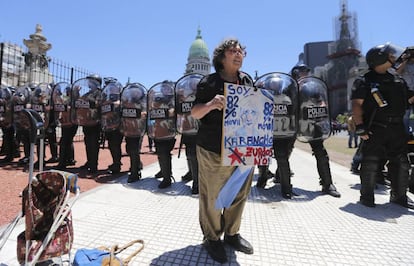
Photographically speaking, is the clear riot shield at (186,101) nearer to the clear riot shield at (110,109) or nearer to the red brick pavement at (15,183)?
the clear riot shield at (110,109)

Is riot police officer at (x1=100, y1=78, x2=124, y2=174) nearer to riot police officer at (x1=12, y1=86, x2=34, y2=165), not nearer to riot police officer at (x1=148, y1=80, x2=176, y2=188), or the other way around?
riot police officer at (x1=148, y1=80, x2=176, y2=188)

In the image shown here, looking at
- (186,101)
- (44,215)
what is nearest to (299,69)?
(186,101)

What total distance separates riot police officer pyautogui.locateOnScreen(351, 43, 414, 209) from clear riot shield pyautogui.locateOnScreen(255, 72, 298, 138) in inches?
34.1

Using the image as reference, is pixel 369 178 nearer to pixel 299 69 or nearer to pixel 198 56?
pixel 299 69

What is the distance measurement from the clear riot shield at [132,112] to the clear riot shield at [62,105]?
1648 millimetres

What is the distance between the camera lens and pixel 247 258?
7.14ft

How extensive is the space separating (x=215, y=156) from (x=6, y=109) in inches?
280

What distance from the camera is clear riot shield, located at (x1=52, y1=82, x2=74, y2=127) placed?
5857mm

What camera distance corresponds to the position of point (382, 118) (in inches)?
140

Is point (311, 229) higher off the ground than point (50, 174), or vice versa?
point (50, 174)

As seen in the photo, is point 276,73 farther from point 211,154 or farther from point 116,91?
point 116,91

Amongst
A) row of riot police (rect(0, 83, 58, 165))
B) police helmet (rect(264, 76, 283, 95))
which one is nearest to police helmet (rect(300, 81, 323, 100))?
police helmet (rect(264, 76, 283, 95))

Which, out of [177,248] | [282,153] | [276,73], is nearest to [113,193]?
[177,248]

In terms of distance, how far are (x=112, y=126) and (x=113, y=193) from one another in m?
1.74
